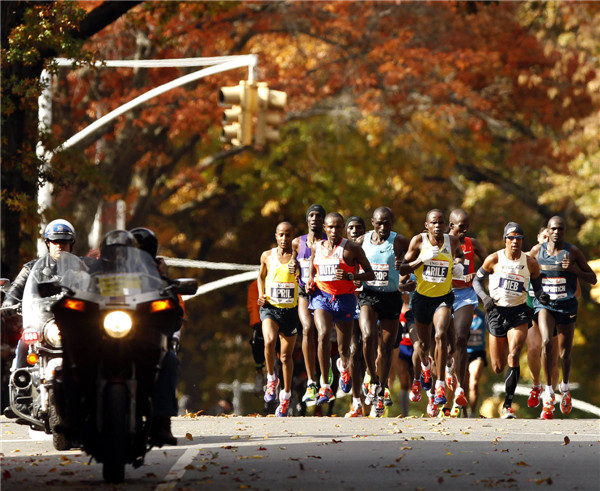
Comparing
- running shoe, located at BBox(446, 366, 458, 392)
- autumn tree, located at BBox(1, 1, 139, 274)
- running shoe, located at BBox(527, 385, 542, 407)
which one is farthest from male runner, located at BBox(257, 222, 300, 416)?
autumn tree, located at BBox(1, 1, 139, 274)

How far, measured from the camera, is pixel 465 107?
33625 mm

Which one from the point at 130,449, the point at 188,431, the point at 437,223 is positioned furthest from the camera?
the point at 437,223

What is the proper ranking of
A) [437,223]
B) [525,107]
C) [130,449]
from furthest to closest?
[525,107], [437,223], [130,449]

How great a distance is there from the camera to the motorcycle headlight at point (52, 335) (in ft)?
40.6

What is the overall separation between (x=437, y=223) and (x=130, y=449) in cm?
762

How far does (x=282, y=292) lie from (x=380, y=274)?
1.11 m

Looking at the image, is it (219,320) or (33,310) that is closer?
(33,310)

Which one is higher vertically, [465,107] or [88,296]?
[465,107]

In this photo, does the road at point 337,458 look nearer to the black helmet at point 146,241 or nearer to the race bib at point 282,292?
the black helmet at point 146,241

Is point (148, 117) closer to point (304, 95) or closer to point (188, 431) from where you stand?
point (304, 95)

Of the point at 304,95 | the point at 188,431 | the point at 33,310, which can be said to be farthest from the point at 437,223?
the point at 304,95

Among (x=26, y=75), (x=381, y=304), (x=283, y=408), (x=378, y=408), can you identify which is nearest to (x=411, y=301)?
(x=381, y=304)

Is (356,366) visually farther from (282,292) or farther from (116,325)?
(116,325)

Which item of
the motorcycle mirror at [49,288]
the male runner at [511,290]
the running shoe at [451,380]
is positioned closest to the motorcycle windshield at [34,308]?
the motorcycle mirror at [49,288]
